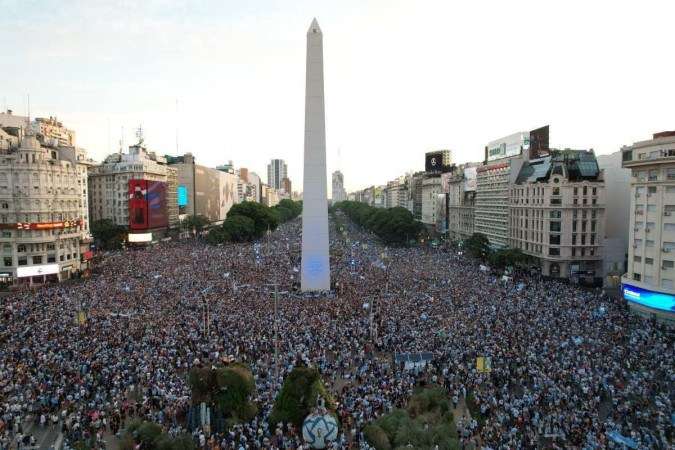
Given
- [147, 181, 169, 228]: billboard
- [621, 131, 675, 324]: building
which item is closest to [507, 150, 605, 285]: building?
[621, 131, 675, 324]: building

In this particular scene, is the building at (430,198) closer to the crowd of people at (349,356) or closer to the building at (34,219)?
the crowd of people at (349,356)

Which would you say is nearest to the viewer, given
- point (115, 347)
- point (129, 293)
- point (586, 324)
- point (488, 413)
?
point (488, 413)

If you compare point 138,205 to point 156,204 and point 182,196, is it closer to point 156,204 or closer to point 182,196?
point 156,204

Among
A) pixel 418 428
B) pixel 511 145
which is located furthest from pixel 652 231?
pixel 511 145

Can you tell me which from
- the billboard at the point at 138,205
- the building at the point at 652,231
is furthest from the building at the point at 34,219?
the building at the point at 652,231

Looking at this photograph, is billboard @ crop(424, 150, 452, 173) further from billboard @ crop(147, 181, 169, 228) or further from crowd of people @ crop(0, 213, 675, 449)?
crowd of people @ crop(0, 213, 675, 449)

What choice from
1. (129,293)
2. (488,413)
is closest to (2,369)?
(129,293)

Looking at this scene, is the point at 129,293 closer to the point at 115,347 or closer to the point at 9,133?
the point at 115,347
